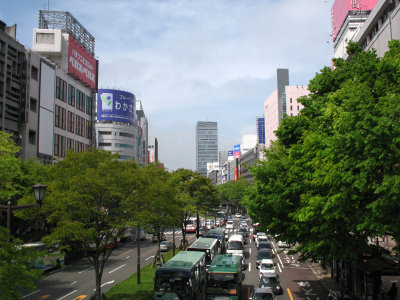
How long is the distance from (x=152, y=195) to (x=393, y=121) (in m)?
15.8

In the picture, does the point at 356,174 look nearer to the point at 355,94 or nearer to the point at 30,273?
the point at 355,94

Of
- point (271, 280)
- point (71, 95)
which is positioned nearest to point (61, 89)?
point (71, 95)

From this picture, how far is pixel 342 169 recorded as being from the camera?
1413 cm

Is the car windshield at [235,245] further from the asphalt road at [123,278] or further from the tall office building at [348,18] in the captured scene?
the tall office building at [348,18]

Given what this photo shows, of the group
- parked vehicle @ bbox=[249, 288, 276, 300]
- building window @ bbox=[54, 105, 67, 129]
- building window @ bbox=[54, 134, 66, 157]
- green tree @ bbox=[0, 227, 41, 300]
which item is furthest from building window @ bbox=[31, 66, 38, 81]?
green tree @ bbox=[0, 227, 41, 300]

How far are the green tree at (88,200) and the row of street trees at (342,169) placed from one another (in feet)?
26.5

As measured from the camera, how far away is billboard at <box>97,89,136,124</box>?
98.8m

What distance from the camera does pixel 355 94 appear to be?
14539mm

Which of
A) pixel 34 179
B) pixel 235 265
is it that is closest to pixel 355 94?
pixel 235 265

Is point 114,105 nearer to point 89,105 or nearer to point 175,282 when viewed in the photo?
point 89,105

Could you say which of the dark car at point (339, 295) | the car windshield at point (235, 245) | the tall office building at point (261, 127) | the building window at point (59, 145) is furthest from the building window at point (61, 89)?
the tall office building at point (261, 127)

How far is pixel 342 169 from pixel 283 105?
364 feet

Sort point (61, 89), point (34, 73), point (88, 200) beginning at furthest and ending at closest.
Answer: point (61, 89) < point (34, 73) < point (88, 200)

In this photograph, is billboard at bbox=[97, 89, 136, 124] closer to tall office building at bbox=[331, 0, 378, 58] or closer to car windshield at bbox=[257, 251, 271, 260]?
tall office building at bbox=[331, 0, 378, 58]
